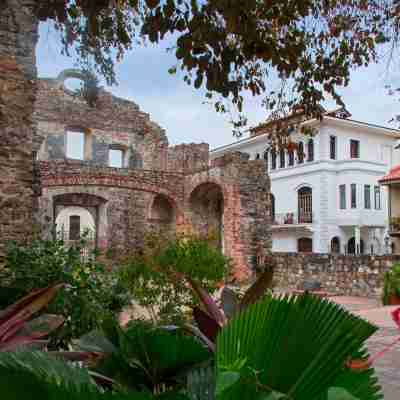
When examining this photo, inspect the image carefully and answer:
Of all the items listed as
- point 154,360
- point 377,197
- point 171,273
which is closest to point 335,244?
point 377,197

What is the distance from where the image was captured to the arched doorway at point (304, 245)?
26.1 meters

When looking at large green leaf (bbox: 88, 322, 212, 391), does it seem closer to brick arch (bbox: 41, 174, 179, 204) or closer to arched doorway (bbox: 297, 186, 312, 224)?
brick arch (bbox: 41, 174, 179, 204)

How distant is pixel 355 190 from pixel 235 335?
25.7m

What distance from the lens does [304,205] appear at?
86.4ft

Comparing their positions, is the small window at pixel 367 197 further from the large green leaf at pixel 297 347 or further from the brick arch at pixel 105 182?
the large green leaf at pixel 297 347

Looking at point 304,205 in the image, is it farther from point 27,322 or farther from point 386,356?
point 27,322

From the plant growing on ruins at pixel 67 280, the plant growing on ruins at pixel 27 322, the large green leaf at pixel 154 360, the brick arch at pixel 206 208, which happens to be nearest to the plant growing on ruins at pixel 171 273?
the plant growing on ruins at pixel 67 280

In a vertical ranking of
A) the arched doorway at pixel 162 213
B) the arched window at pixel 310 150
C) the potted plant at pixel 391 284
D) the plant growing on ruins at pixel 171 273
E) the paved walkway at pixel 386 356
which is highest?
the arched window at pixel 310 150

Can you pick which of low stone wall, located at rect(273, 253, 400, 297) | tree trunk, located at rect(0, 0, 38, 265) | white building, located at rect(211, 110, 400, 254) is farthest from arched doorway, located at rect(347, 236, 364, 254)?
tree trunk, located at rect(0, 0, 38, 265)

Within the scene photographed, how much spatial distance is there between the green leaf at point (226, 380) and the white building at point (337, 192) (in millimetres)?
24669

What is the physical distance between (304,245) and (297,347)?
2619cm

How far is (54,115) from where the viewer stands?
18328mm

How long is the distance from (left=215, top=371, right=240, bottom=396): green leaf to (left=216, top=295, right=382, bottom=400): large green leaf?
0.02 metres

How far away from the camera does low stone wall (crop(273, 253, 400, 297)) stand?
11.6 m
